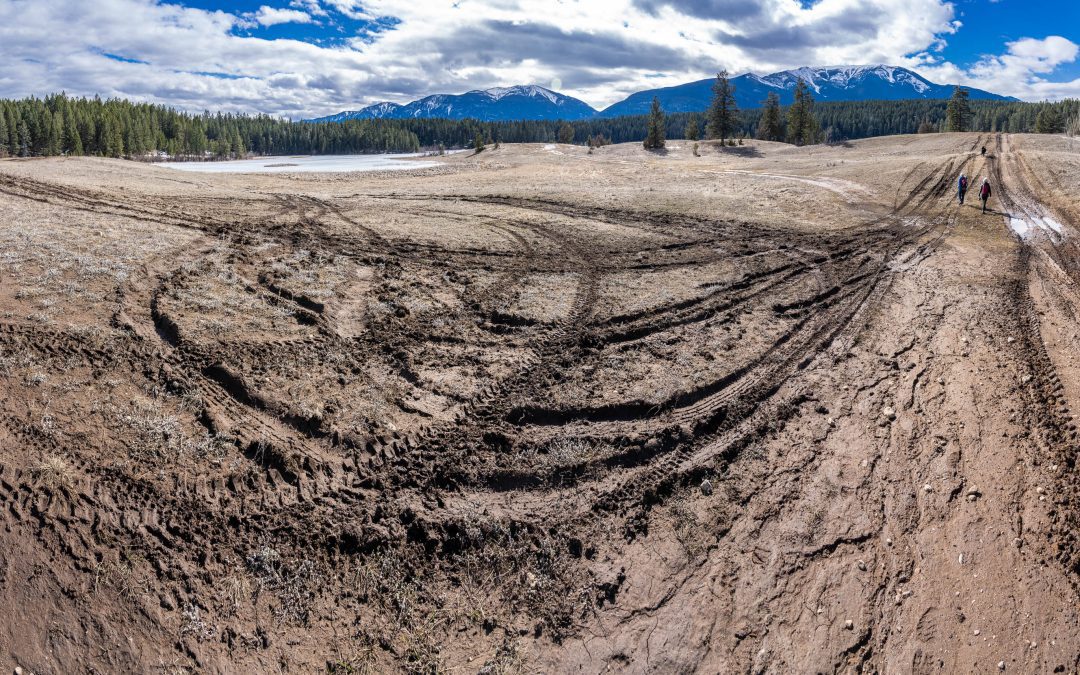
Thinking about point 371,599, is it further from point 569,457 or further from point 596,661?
point 569,457

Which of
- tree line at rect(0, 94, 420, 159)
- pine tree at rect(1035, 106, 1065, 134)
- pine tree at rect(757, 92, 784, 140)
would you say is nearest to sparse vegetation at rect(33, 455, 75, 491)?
pine tree at rect(757, 92, 784, 140)

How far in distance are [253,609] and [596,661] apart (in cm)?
335

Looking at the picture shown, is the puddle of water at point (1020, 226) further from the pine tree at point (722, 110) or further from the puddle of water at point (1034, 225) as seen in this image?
the pine tree at point (722, 110)

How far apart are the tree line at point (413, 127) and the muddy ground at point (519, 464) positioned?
185 ft

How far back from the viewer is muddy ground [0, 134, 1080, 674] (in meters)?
5.16

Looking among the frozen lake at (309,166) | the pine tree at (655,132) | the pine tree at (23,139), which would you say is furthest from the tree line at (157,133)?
the pine tree at (655,132)

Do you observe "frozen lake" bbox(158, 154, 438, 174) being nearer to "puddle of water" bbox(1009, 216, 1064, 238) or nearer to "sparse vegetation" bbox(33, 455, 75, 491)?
"sparse vegetation" bbox(33, 455, 75, 491)

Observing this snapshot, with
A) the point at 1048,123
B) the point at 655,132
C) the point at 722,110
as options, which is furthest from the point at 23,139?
the point at 1048,123

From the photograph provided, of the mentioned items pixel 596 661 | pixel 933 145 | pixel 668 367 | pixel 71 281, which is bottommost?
pixel 596 661

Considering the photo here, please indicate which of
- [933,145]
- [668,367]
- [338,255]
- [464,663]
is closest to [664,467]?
[668,367]

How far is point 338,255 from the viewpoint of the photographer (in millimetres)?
13766

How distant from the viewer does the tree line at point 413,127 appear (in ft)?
226

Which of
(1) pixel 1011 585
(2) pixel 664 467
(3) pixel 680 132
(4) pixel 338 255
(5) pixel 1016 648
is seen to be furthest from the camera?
(3) pixel 680 132

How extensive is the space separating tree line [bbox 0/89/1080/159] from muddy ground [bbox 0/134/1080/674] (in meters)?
56.2
